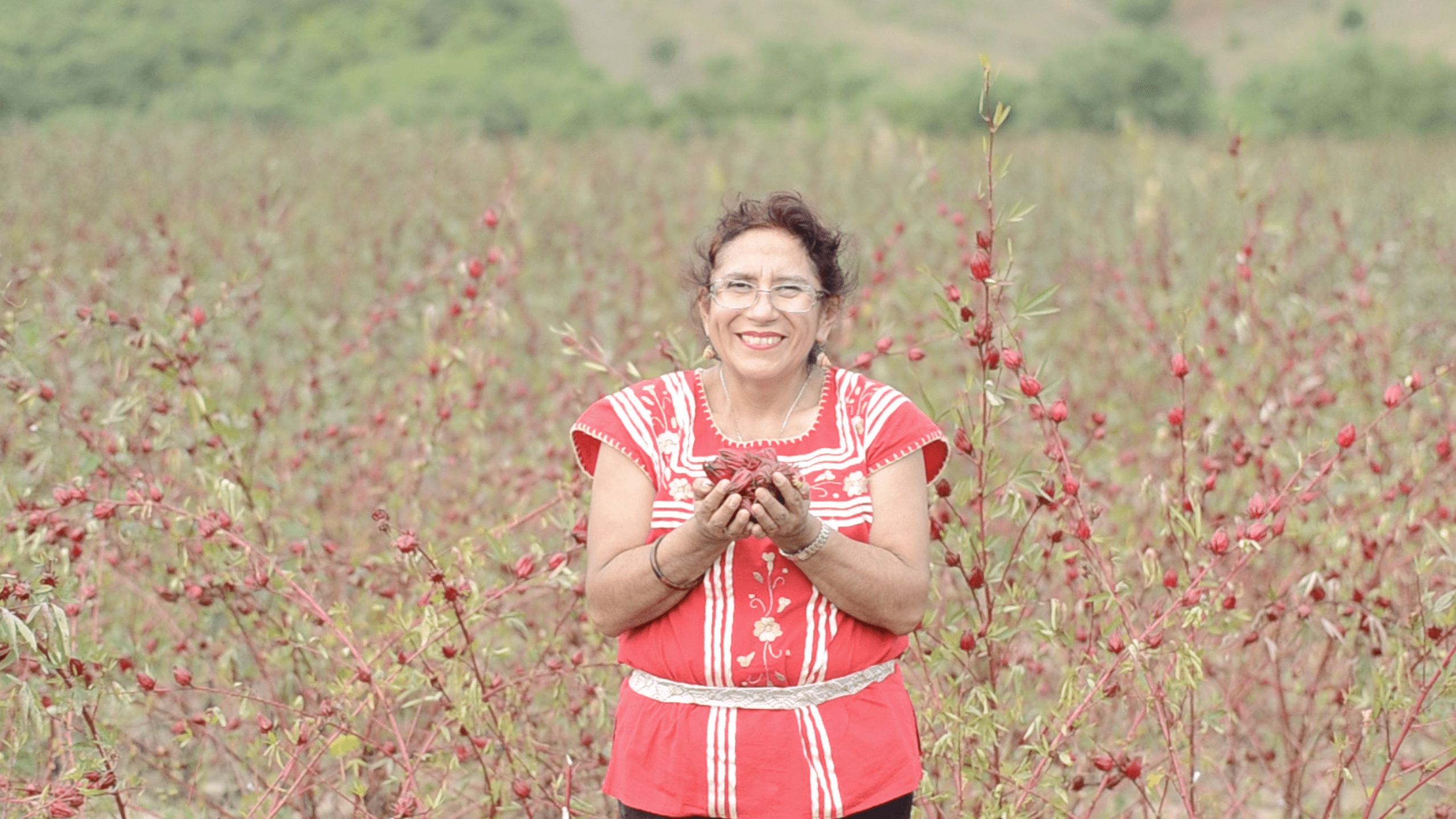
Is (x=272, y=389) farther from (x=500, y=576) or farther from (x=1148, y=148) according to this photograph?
(x=1148, y=148)

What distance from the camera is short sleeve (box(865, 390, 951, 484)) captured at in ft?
6.35

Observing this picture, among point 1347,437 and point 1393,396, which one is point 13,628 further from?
point 1393,396

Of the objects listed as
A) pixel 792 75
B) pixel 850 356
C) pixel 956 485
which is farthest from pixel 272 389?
pixel 792 75

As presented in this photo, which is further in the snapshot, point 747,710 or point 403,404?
point 403,404

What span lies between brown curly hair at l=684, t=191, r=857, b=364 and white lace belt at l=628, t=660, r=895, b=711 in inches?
18.5

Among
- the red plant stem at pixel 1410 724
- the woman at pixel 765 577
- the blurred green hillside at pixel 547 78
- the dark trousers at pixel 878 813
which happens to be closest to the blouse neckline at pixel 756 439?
the woman at pixel 765 577

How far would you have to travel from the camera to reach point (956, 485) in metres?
2.63

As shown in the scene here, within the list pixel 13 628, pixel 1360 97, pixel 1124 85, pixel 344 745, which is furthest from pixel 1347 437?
pixel 1360 97

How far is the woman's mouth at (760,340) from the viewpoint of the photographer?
1979 millimetres

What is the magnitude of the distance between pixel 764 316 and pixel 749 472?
347mm

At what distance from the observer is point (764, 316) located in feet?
6.48

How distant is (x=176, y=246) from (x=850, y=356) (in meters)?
1.99

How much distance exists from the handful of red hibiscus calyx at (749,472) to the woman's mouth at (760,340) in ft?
0.89

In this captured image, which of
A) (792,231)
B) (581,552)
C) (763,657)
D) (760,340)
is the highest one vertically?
(792,231)
